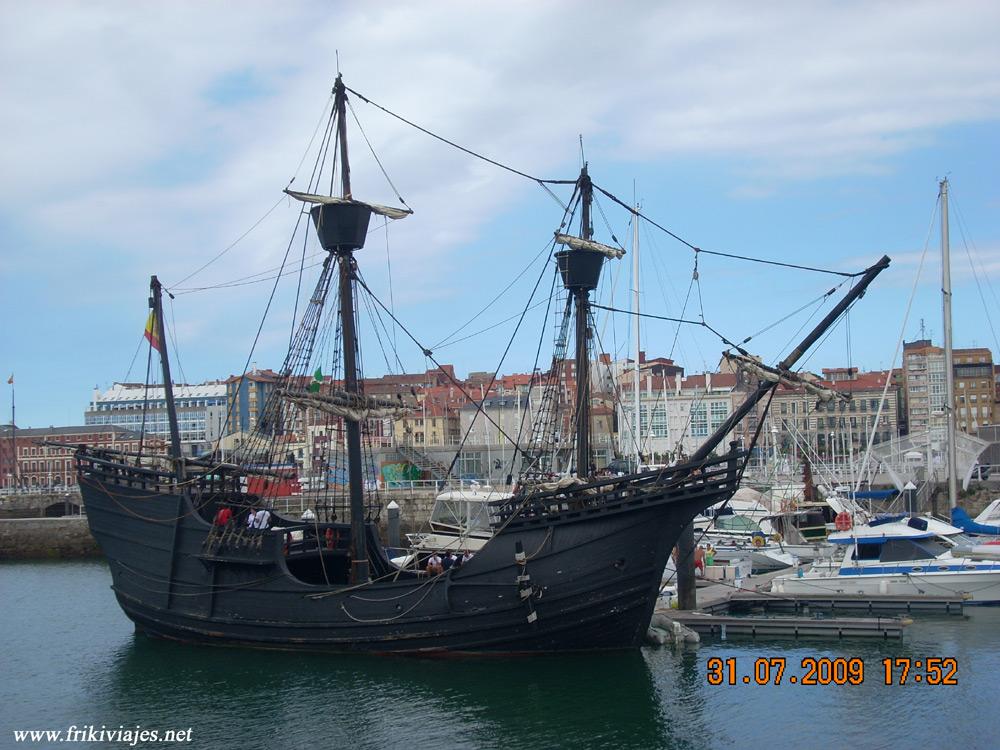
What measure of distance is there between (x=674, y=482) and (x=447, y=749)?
774cm

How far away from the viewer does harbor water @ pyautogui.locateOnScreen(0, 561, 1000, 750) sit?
19844 millimetres

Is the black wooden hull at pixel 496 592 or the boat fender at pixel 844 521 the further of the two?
the boat fender at pixel 844 521

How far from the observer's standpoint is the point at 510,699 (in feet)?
72.6

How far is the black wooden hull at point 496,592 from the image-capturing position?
24.0 m

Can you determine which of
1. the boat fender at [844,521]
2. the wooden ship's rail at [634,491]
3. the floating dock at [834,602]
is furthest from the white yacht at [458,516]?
the wooden ship's rail at [634,491]

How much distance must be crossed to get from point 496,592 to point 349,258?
30.8ft

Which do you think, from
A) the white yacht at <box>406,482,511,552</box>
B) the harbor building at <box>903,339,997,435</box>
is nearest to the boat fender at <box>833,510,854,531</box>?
the white yacht at <box>406,482,511,552</box>

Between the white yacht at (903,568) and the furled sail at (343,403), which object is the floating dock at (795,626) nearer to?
the white yacht at (903,568)

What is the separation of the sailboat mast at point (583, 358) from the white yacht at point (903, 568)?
9.02 meters

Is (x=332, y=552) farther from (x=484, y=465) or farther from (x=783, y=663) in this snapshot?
(x=484, y=465)

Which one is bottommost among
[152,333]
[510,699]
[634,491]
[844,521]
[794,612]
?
[510,699]

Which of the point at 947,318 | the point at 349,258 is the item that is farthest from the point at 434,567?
the point at 947,318

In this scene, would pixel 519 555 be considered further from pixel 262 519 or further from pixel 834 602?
pixel 834 602

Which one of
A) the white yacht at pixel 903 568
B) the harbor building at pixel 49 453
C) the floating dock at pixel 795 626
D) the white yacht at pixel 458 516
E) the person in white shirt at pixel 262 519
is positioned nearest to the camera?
the floating dock at pixel 795 626
